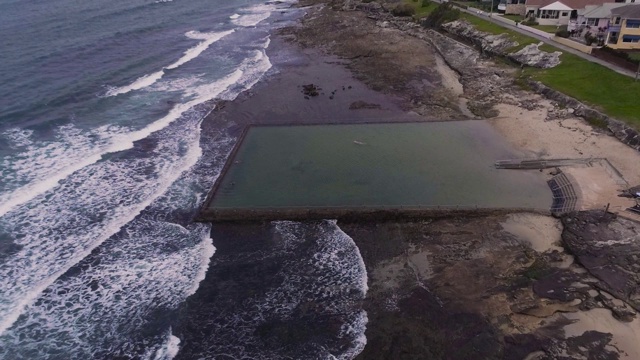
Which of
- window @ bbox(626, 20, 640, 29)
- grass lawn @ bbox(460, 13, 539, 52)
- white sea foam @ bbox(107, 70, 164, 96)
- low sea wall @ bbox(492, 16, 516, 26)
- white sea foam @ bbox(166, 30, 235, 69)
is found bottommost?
white sea foam @ bbox(107, 70, 164, 96)

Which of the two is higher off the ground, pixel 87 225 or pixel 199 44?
pixel 199 44

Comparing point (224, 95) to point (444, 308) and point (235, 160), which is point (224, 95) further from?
point (444, 308)

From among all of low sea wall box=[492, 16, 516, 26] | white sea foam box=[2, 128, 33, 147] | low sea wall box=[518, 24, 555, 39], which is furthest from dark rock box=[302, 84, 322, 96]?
low sea wall box=[492, 16, 516, 26]

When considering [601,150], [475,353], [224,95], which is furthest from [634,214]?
[224,95]

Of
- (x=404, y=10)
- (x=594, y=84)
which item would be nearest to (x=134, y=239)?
(x=594, y=84)

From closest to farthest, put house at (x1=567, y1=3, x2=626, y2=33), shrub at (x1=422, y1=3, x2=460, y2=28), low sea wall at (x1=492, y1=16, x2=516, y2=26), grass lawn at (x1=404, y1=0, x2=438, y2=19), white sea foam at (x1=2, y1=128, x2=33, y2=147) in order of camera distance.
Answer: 1. white sea foam at (x1=2, y1=128, x2=33, y2=147)
2. house at (x1=567, y1=3, x2=626, y2=33)
3. low sea wall at (x1=492, y1=16, x2=516, y2=26)
4. shrub at (x1=422, y1=3, x2=460, y2=28)
5. grass lawn at (x1=404, y1=0, x2=438, y2=19)

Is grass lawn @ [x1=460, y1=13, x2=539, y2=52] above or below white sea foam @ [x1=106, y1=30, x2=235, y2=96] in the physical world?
above

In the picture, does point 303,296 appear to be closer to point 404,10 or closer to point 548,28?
point 548,28

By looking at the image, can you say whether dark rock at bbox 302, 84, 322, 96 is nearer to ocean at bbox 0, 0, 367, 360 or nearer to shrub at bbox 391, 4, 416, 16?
ocean at bbox 0, 0, 367, 360
